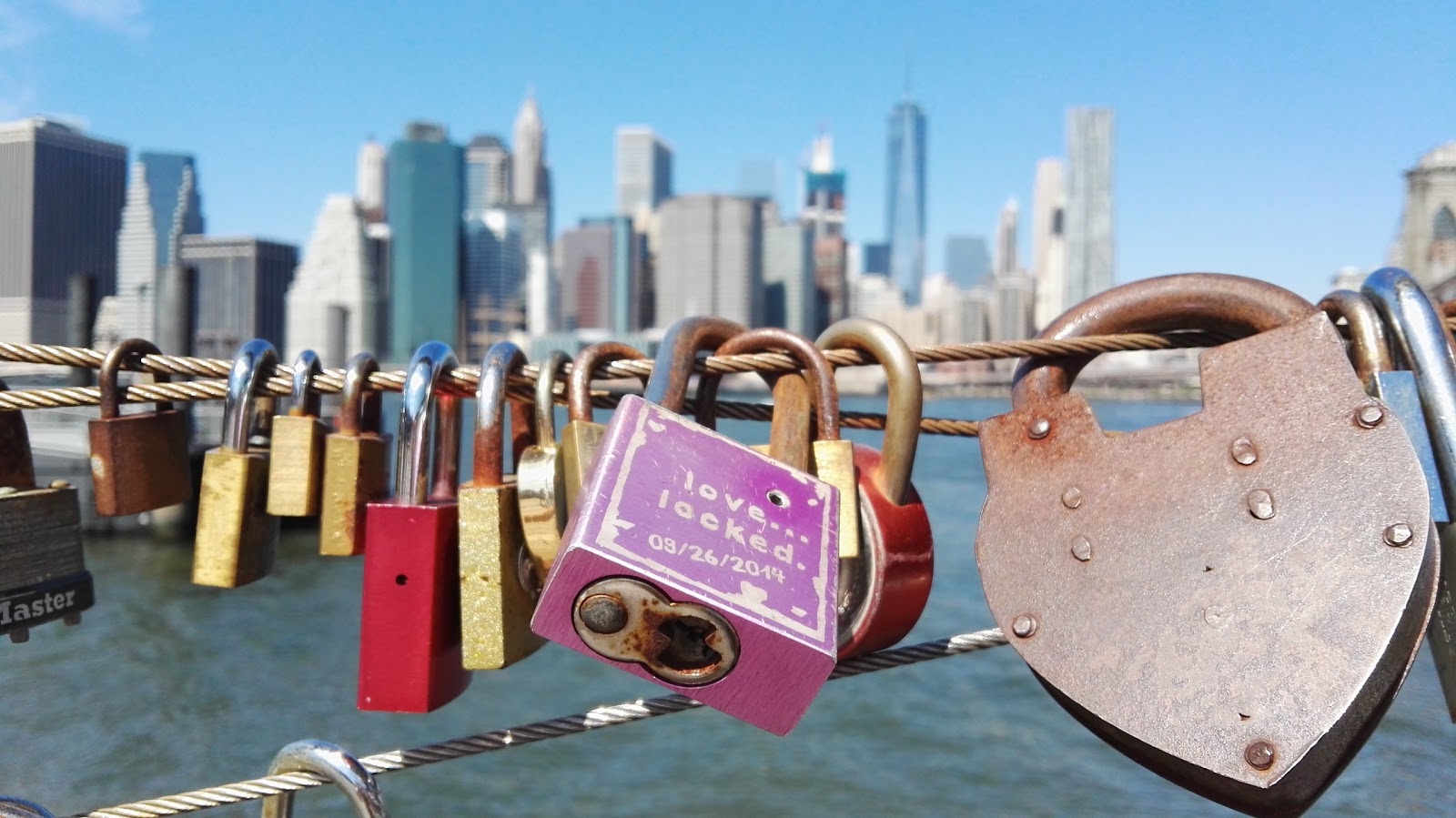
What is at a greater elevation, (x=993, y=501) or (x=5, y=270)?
(x=5, y=270)

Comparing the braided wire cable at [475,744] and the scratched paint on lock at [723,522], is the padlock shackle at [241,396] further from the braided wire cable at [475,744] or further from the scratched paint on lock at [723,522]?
the scratched paint on lock at [723,522]

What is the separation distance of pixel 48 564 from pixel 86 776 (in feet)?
34.1

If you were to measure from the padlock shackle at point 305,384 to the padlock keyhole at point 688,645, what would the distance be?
0.74m

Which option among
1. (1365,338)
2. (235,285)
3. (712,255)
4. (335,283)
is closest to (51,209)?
(235,285)

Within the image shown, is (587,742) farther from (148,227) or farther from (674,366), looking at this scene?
(148,227)

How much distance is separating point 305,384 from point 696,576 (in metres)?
0.77

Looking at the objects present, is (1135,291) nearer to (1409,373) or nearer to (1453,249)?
(1409,373)

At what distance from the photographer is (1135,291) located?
1.40 meters

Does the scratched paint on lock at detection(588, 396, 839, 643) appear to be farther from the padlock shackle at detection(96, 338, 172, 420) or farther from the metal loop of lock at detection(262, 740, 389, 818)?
the padlock shackle at detection(96, 338, 172, 420)

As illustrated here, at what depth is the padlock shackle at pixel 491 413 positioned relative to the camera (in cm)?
Answer: 136

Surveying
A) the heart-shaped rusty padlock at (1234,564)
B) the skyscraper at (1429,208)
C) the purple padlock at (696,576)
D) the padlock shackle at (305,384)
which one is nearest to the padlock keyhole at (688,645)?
the purple padlock at (696,576)

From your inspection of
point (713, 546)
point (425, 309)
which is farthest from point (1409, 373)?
point (425, 309)

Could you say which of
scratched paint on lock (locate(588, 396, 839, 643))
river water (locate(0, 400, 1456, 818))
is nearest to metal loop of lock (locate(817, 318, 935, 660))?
scratched paint on lock (locate(588, 396, 839, 643))

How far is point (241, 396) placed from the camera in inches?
60.1
